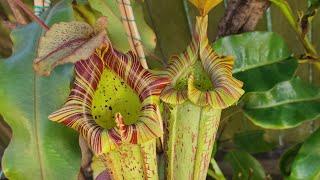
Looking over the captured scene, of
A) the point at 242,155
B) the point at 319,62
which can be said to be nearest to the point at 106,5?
the point at 319,62

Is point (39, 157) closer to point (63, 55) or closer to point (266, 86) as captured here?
point (63, 55)

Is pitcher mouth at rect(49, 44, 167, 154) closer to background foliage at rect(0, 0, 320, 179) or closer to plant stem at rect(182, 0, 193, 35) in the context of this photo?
background foliage at rect(0, 0, 320, 179)

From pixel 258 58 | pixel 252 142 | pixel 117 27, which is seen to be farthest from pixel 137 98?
pixel 252 142

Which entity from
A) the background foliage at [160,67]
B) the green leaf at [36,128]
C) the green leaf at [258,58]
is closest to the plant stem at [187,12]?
the background foliage at [160,67]

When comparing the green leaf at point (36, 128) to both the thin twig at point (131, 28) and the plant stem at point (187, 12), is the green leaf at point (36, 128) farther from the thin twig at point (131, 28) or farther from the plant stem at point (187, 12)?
the plant stem at point (187, 12)

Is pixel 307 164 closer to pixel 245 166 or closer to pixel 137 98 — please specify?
pixel 245 166

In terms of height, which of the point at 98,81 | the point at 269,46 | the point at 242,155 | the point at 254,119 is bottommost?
the point at 242,155

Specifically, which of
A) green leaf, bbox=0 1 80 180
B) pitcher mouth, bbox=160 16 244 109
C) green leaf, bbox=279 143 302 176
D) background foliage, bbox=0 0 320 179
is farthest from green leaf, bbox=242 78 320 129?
green leaf, bbox=0 1 80 180
